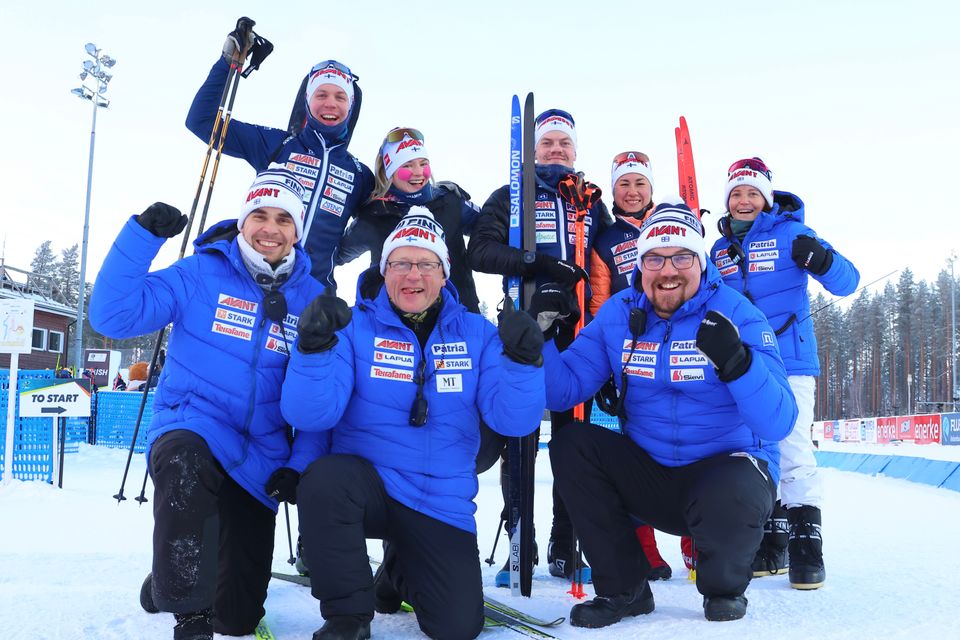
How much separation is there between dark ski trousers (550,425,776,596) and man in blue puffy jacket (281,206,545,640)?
0.41 metres

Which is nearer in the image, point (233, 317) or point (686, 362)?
point (233, 317)

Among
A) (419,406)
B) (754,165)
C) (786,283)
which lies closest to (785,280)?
(786,283)

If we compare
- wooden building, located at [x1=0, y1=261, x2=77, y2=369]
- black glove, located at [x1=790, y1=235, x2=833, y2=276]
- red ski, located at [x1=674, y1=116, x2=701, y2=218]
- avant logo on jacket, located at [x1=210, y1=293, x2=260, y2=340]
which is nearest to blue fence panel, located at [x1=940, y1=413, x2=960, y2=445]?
red ski, located at [x1=674, y1=116, x2=701, y2=218]

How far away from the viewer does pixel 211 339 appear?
94.8 inches

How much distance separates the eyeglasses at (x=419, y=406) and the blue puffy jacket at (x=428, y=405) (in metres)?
0.02

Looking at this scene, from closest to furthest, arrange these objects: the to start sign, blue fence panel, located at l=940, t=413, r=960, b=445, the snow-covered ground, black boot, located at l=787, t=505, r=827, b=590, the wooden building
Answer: the snow-covered ground, black boot, located at l=787, t=505, r=827, b=590, the to start sign, blue fence panel, located at l=940, t=413, r=960, b=445, the wooden building

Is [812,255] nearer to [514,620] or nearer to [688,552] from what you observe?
[688,552]

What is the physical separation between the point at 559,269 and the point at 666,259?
62cm

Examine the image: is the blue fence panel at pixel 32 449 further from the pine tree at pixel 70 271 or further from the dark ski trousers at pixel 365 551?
the pine tree at pixel 70 271

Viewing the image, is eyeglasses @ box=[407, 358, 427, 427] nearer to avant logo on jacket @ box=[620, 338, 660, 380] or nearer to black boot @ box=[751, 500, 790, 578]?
avant logo on jacket @ box=[620, 338, 660, 380]

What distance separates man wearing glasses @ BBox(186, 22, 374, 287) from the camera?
3.46 metres

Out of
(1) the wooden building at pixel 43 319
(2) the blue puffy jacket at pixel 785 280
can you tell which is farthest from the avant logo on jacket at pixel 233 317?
(1) the wooden building at pixel 43 319

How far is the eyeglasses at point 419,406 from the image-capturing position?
2387 millimetres

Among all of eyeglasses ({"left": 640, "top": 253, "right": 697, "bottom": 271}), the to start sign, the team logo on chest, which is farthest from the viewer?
the to start sign
